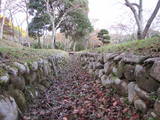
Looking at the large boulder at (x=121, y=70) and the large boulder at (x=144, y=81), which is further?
the large boulder at (x=121, y=70)

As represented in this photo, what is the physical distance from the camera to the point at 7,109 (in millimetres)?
1630

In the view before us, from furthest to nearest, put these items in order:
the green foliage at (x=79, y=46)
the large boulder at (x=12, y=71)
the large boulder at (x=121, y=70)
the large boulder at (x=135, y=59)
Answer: the green foliage at (x=79, y=46), the large boulder at (x=121, y=70), the large boulder at (x=12, y=71), the large boulder at (x=135, y=59)

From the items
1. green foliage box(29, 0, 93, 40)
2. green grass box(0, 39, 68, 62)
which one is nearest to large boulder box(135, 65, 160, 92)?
green grass box(0, 39, 68, 62)

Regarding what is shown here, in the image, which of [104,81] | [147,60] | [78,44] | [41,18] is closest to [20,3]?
[41,18]

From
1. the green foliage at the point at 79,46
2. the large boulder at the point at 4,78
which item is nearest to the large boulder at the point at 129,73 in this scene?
the large boulder at the point at 4,78

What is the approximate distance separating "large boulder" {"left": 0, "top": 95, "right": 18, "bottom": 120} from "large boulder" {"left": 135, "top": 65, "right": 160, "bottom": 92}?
1614 millimetres

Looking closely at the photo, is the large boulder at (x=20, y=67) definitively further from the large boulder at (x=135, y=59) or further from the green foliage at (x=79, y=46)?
the green foliage at (x=79, y=46)

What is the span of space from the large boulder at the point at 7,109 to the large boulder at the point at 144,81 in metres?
1.61

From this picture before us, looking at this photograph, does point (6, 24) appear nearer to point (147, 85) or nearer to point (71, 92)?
point (71, 92)

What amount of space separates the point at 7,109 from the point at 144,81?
1658 millimetres

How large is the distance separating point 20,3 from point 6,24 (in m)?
8.30

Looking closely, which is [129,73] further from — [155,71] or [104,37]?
[104,37]

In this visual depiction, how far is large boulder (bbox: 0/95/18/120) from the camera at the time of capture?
1.55 m

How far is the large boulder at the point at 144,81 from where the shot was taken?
1.50 meters
